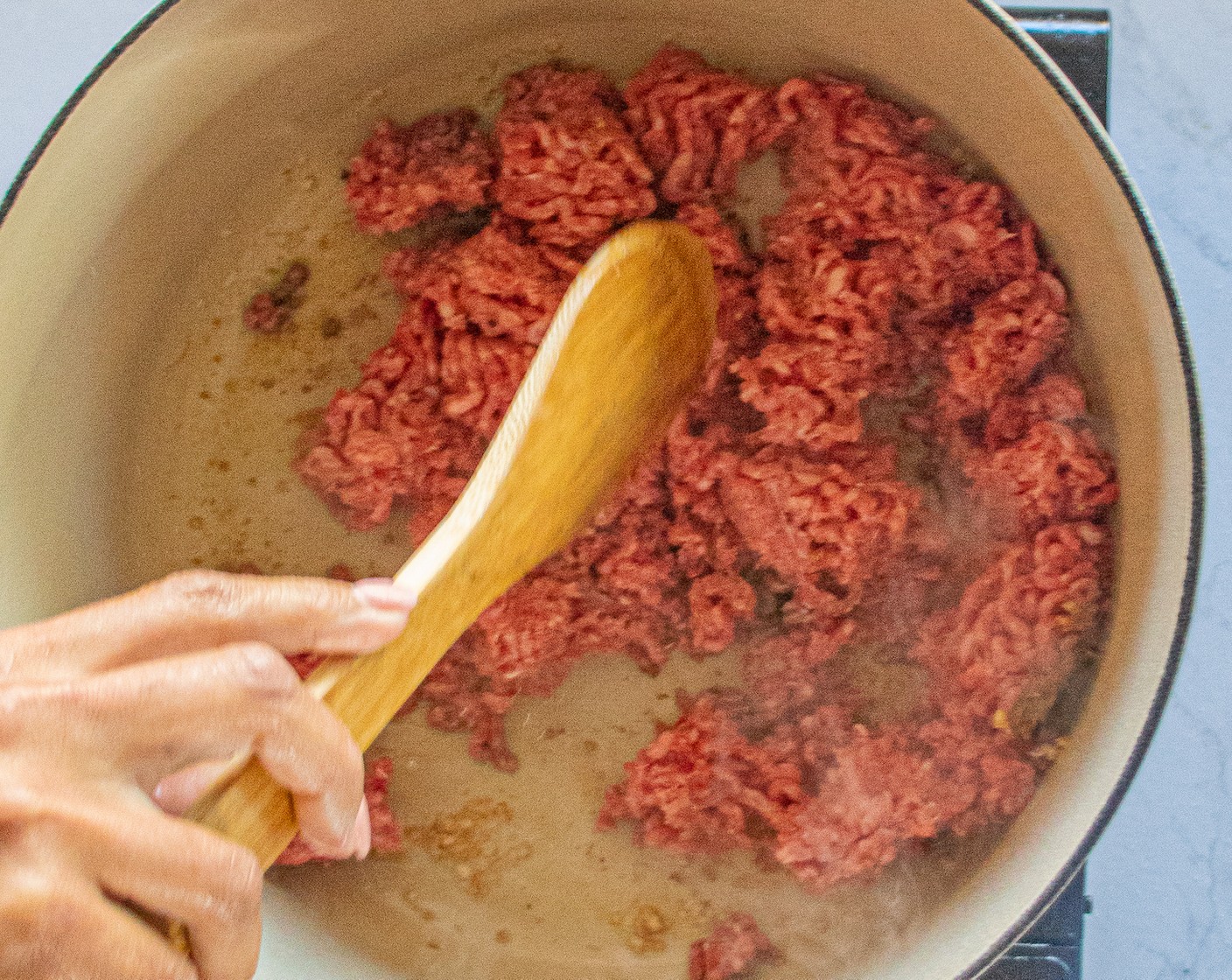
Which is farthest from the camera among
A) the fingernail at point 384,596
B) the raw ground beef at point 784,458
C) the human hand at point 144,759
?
the raw ground beef at point 784,458

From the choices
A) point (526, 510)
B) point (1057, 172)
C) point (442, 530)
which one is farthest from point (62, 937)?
point (1057, 172)

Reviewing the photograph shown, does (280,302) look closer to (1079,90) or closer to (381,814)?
(381,814)

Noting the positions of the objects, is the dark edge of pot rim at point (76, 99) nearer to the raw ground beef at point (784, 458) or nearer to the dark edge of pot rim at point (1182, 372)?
the dark edge of pot rim at point (1182, 372)

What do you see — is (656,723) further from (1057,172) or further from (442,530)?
(1057,172)

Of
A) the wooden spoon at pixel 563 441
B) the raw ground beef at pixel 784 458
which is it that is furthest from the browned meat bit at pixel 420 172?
the wooden spoon at pixel 563 441

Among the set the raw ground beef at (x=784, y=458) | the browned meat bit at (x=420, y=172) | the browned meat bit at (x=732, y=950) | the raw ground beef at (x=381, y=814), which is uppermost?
the browned meat bit at (x=420, y=172)

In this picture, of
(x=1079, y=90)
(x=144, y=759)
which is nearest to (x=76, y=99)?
(x=144, y=759)

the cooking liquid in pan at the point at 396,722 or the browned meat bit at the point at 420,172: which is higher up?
the browned meat bit at the point at 420,172
